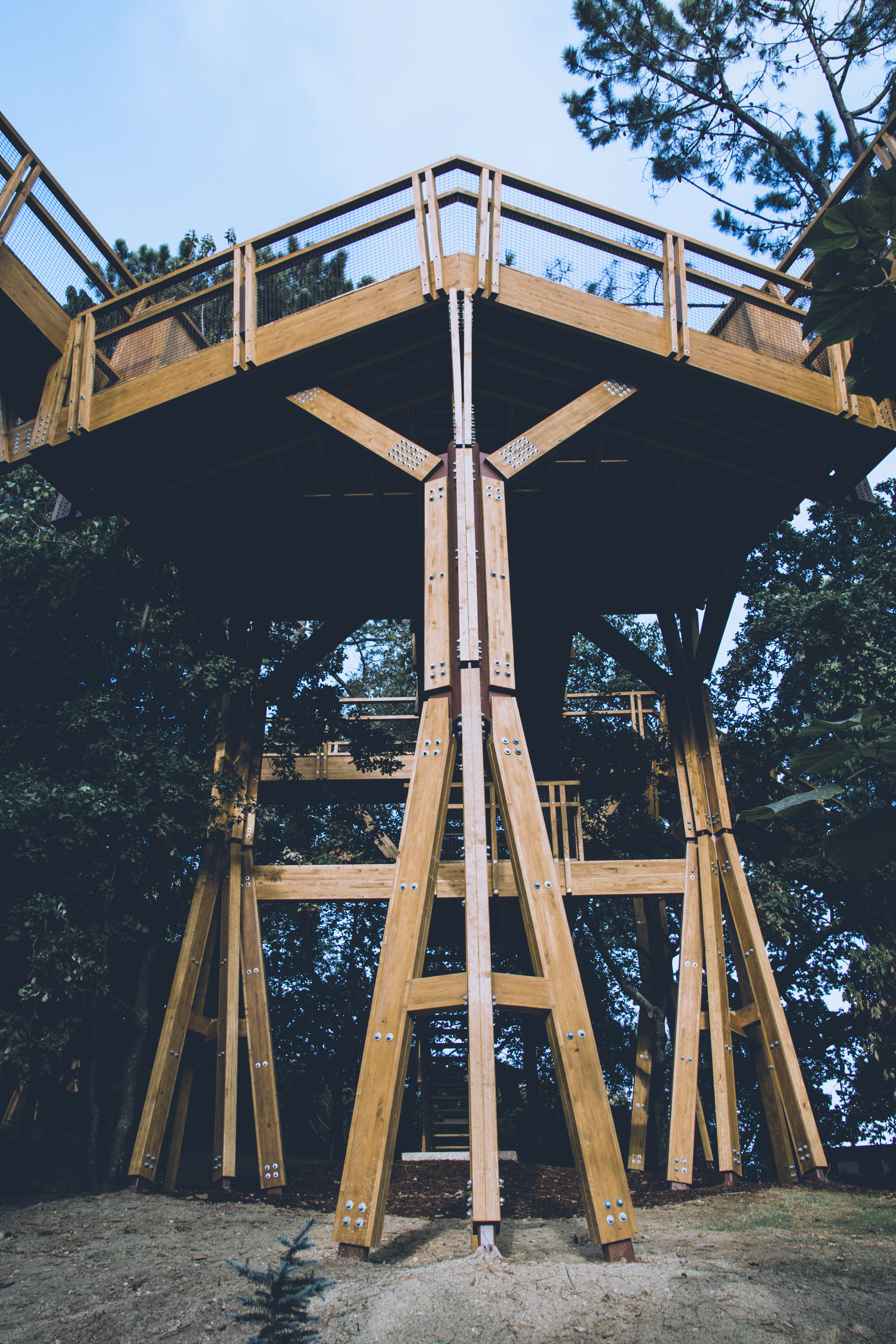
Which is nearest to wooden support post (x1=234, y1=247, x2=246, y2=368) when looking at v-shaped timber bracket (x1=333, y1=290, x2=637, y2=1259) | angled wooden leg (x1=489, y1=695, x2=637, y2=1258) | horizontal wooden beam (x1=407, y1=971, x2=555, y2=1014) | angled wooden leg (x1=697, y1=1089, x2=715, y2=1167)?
v-shaped timber bracket (x1=333, y1=290, x2=637, y2=1259)

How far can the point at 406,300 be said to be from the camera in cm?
823

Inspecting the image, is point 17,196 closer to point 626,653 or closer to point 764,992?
point 626,653

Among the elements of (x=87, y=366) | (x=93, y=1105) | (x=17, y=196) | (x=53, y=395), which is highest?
(x=17, y=196)

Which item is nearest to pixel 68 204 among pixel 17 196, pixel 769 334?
pixel 17 196

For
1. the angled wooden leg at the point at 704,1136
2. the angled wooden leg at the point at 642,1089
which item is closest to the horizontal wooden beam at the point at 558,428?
the angled wooden leg at the point at 642,1089

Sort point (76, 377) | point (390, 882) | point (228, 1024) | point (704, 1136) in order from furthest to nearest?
point (704, 1136)
point (390, 882)
point (228, 1024)
point (76, 377)

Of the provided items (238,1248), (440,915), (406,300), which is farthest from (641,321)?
(238,1248)

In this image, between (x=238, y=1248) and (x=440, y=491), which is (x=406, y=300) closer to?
(x=440, y=491)

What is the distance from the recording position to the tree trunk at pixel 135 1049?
396 inches

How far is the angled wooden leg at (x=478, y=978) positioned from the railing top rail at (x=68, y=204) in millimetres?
6472

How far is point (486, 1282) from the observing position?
14.9 ft

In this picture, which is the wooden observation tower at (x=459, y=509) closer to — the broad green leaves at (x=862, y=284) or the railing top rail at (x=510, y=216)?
the railing top rail at (x=510, y=216)

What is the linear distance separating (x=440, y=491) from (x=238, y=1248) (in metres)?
6.20

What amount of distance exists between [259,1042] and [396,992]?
14.1 feet
